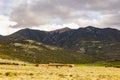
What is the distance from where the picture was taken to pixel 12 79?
3155 cm

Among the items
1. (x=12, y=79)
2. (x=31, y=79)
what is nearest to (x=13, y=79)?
(x=12, y=79)

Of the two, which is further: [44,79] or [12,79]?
[44,79]

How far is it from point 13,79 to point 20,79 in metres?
0.79

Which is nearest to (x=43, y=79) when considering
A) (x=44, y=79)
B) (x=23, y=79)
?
(x=44, y=79)

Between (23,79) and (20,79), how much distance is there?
1.16 ft

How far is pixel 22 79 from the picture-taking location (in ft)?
105

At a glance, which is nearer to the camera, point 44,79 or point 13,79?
point 13,79

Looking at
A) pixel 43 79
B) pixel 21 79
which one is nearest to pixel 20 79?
pixel 21 79

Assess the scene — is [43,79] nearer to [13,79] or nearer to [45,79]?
[45,79]

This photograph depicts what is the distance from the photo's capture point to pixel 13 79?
31609mm

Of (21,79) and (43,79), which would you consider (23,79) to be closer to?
(21,79)

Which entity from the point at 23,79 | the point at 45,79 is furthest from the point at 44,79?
the point at 23,79

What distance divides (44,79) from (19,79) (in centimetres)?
323

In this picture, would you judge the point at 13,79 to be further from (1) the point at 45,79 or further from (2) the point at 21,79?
(1) the point at 45,79
